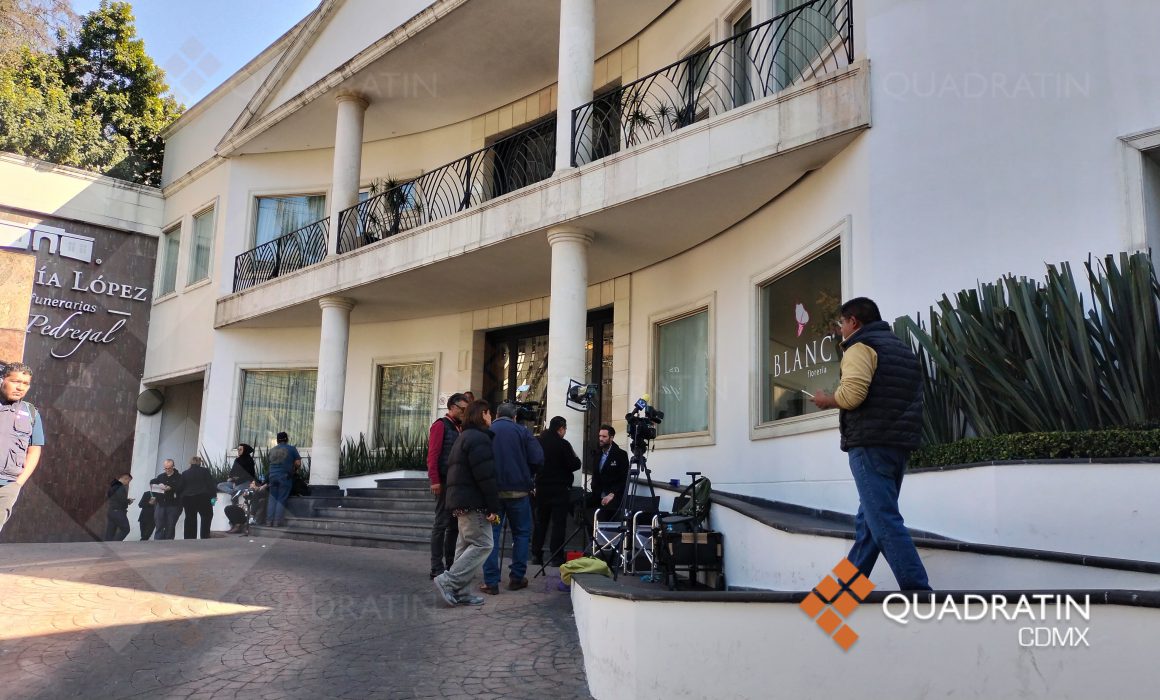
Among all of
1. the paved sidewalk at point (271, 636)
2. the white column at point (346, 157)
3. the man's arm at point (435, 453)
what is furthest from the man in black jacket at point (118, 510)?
the man's arm at point (435, 453)

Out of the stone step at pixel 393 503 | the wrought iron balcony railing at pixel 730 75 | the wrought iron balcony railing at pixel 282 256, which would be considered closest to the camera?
the wrought iron balcony railing at pixel 730 75

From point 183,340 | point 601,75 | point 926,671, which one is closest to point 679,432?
point 601,75

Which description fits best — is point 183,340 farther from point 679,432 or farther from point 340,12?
point 679,432

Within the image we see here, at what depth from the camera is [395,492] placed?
47.3ft

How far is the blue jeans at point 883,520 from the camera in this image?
4.47 m

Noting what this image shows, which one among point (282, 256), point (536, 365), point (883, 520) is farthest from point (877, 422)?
point (282, 256)

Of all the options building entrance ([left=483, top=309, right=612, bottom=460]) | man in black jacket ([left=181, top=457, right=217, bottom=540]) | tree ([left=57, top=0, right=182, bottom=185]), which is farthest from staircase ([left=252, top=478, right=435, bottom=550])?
tree ([left=57, top=0, right=182, bottom=185])

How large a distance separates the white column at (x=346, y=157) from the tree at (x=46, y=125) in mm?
9179

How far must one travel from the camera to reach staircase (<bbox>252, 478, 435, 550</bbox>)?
1202 cm

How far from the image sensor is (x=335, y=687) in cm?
522

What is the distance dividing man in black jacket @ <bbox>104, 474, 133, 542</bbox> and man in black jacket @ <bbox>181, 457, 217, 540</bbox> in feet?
8.07

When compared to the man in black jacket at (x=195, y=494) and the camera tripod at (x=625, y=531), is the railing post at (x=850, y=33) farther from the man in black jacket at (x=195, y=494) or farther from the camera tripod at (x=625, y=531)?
the man in black jacket at (x=195, y=494)

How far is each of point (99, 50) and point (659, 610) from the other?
2689 cm

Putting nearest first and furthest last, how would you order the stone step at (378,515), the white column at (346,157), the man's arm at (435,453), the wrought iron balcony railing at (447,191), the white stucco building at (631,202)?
1. the white stucco building at (631,202)
2. the man's arm at (435,453)
3. the stone step at (378,515)
4. the wrought iron balcony railing at (447,191)
5. the white column at (346,157)
